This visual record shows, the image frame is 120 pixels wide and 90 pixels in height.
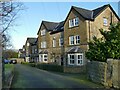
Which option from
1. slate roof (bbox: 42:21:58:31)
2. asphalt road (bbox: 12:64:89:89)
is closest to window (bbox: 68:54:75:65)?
asphalt road (bbox: 12:64:89:89)

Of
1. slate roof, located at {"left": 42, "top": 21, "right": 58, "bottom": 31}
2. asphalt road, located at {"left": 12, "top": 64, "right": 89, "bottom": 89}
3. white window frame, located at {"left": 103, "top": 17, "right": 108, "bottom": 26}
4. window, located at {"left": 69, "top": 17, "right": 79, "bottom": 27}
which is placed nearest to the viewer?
asphalt road, located at {"left": 12, "top": 64, "right": 89, "bottom": 89}

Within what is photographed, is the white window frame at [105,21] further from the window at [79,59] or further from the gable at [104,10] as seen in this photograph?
the window at [79,59]

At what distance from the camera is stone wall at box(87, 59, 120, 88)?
46.6 ft

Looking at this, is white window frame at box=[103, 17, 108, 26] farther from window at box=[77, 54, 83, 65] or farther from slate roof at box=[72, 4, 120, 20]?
window at box=[77, 54, 83, 65]

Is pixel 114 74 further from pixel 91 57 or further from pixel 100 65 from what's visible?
pixel 91 57

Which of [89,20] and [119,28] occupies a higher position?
[89,20]

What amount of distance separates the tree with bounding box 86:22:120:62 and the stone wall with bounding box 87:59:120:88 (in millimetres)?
969

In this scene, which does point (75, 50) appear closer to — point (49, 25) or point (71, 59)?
point (71, 59)

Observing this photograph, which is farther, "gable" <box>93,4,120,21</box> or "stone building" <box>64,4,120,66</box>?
"gable" <box>93,4,120,21</box>

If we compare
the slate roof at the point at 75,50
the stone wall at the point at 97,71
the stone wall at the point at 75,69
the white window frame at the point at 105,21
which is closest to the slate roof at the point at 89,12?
the white window frame at the point at 105,21

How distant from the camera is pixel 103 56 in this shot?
17859mm

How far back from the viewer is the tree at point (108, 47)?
16.9 m

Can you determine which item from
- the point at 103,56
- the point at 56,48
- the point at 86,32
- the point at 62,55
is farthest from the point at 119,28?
the point at 56,48

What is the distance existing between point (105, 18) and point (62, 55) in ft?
37.6
